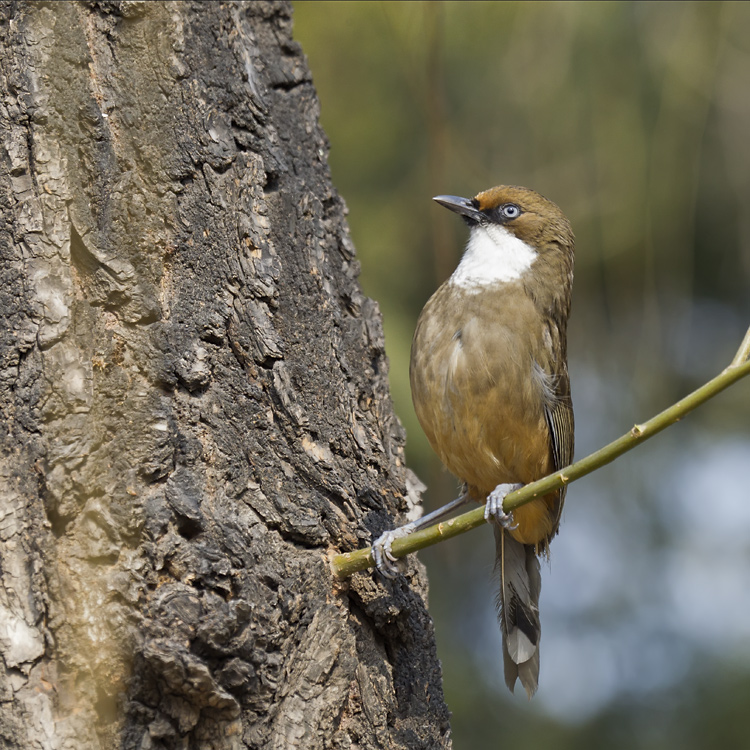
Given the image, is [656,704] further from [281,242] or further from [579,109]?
[281,242]

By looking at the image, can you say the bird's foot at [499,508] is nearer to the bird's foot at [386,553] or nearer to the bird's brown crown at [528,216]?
the bird's foot at [386,553]

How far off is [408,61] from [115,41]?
177 cm

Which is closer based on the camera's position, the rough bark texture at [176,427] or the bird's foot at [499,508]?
the rough bark texture at [176,427]

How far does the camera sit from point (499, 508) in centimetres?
257

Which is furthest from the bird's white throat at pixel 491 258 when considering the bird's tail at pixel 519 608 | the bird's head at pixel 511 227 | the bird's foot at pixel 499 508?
the bird's tail at pixel 519 608

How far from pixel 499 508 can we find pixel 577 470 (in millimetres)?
671

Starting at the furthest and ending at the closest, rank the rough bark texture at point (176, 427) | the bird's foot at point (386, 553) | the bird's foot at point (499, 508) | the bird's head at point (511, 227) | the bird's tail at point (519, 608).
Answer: the bird's head at point (511, 227) → the bird's tail at point (519, 608) → the bird's foot at point (499, 508) → the bird's foot at point (386, 553) → the rough bark texture at point (176, 427)

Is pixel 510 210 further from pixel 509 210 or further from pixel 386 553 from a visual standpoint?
pixel 386 553

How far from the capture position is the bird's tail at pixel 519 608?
135 inches

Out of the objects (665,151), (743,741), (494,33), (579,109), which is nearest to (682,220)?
(665,151)

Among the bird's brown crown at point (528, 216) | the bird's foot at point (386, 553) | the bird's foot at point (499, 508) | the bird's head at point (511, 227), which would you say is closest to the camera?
the bird's foot at point (386, 553)

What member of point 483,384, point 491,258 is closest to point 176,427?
point 483,384

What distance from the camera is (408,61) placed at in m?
4.04

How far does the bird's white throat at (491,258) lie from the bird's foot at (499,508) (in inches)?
30.0
